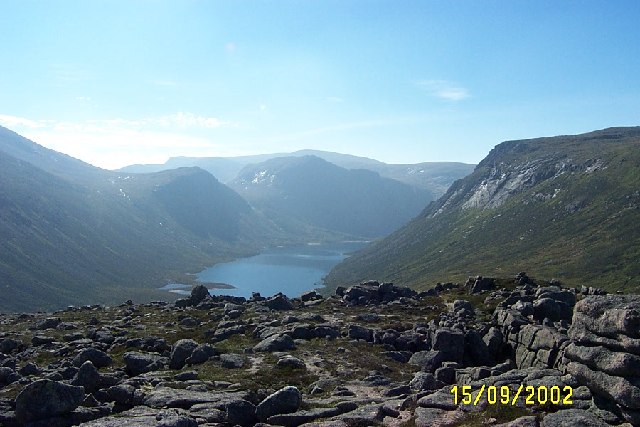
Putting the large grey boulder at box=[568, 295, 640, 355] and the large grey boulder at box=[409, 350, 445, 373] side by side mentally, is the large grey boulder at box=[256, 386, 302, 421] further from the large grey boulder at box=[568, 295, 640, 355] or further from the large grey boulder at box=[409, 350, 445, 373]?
the large grey boulder at box=[409, 350, 445, 373]

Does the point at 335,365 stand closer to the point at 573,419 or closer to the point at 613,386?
Result: the point at 573,419

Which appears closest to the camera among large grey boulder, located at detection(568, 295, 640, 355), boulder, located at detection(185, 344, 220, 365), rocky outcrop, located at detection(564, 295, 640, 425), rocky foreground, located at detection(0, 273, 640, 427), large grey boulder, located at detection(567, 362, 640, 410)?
large grey boulder, located at detection(567, 362, 640, 410)

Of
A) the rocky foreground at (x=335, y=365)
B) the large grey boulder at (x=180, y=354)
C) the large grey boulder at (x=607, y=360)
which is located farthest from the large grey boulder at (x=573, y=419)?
the large grey boulder at (x=180, y=354)

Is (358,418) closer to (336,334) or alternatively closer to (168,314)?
(336,334)

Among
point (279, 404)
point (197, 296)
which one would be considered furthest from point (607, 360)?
point (197, 296)

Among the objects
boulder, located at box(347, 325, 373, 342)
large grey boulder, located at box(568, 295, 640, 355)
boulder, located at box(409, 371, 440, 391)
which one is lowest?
boulder, located at box(347, 325, 373, 342)

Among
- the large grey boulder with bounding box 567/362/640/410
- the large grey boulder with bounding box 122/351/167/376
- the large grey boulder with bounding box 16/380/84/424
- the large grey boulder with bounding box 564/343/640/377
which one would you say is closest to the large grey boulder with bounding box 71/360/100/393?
the large grey boulder with bounding box 16/380/84/424
